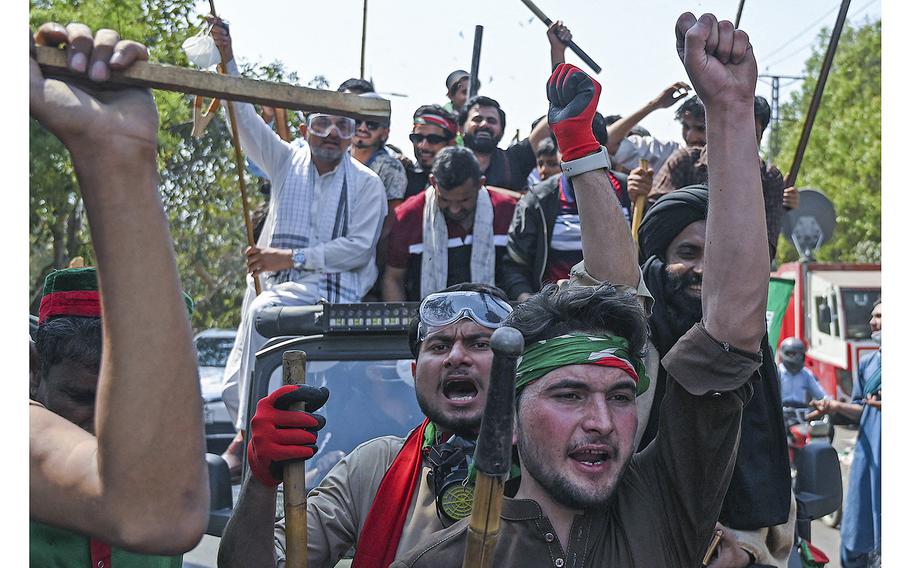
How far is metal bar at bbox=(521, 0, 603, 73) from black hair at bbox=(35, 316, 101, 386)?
3556 mm

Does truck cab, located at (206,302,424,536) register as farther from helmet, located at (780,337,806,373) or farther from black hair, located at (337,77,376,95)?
helmet, located at (780,337,806,373)

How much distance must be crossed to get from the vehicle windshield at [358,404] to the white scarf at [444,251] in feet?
4.00

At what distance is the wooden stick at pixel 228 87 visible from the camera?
5.18ft

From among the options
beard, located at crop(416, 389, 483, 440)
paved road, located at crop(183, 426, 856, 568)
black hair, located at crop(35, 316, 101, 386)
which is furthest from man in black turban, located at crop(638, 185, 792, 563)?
paved road, located at crop(183, 426, 856, 568)

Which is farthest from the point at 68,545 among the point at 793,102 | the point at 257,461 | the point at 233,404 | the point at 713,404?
the point at 793,102

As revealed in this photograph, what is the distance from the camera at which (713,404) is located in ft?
7.78

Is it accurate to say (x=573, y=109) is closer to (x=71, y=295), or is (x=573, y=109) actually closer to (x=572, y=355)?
(x=572, y=355)

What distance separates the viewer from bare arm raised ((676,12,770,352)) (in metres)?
2.31

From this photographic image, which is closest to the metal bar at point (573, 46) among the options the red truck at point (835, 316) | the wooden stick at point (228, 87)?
the wooden stick at point (228, 87)

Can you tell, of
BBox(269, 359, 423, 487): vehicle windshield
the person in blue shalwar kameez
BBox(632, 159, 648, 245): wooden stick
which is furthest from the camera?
the person in blue shalwar kameez

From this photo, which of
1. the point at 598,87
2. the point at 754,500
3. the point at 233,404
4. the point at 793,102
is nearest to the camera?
the point at 598,87

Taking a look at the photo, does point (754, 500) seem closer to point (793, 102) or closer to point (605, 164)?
point (605, 164)

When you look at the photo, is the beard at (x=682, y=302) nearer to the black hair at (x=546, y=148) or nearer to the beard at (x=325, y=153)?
the beard at (x=325, y=153)

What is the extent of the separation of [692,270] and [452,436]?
0.86m
